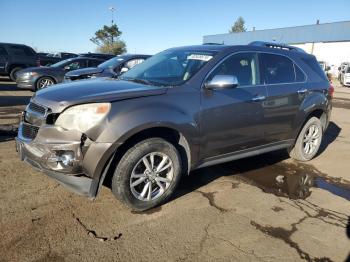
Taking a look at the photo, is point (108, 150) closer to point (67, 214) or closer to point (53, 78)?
point (67, 214)

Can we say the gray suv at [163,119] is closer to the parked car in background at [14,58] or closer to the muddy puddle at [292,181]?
the muddy puddle at [292,181]

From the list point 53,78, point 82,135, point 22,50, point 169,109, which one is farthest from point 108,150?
point 22,50

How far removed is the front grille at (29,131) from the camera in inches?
149

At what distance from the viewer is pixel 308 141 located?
6.14 metres

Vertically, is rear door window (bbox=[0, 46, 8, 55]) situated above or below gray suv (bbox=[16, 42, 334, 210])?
above

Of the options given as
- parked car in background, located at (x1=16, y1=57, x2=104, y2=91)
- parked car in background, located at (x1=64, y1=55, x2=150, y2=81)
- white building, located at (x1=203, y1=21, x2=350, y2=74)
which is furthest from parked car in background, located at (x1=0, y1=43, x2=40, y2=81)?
white building, located at (x1=203, y1=21, x2=350, y2=74)

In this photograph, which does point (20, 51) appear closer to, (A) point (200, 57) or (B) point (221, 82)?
(A) point (200, 57)

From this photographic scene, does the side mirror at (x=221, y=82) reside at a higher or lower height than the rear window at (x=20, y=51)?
lower

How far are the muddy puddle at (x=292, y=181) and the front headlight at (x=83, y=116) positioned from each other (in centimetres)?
246

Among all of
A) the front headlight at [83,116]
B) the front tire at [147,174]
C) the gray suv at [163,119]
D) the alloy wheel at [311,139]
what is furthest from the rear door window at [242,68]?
the alloy wheel at [311,139]

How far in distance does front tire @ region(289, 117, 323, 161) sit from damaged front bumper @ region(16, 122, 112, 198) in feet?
12.1

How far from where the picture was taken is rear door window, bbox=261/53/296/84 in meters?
5.06

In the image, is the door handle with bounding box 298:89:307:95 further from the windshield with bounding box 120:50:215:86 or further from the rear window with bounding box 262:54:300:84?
the windshield with bounding box 120:50:215:86

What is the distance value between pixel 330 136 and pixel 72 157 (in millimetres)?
6799
